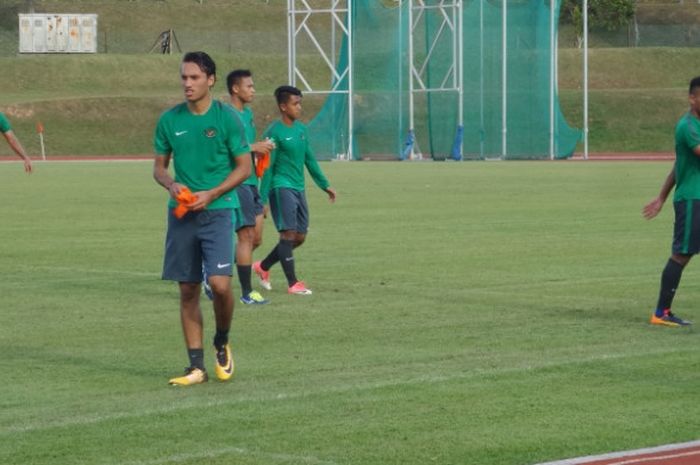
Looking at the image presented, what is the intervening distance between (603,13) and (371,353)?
3580 inches

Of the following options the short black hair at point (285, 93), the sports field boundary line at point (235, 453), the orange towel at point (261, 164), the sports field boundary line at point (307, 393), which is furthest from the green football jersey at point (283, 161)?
the sports field boundary line at point (235, 453)

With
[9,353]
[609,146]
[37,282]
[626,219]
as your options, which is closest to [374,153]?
[609,146]

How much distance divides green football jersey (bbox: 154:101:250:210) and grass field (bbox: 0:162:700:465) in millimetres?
1343

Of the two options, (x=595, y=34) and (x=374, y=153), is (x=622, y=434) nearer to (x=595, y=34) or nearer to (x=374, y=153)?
(x=374, y=153)

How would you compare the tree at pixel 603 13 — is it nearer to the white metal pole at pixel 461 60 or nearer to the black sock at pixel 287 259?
the white metal pole at pixel 461 60

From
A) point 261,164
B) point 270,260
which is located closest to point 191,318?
point 261,164

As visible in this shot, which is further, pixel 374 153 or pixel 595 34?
pixel 595 34

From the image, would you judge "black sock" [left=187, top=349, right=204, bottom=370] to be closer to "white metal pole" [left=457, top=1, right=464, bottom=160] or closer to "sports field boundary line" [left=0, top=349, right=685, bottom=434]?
"sports field boundary line" [left=0, top=349, right=685, bottom=434]

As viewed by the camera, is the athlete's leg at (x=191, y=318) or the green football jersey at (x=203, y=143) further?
the athlete's leg at (x=191, y=318)

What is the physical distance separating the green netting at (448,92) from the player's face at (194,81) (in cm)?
4623

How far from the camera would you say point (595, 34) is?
338 feet

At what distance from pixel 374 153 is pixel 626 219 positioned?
3342 cm

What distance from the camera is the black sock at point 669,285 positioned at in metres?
13.1

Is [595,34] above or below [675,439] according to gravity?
above
